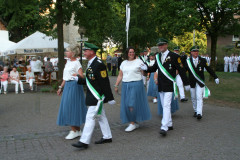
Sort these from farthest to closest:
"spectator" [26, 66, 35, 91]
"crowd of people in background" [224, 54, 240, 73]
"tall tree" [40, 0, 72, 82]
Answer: "crowd of people in background" [224, 54, 240, 73], "spectator" [26, 66, 35, 91], "tall tree" [40, 0, 72, 82]

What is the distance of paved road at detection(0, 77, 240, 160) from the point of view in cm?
501

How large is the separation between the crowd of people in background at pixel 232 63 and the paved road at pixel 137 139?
22416 mm

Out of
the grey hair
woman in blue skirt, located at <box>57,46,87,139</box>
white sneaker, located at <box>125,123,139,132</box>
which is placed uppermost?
the grey hair

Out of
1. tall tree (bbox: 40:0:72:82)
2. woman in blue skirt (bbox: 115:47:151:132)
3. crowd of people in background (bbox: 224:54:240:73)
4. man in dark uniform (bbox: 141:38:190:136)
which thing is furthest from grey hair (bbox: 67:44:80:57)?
crowd of people in background (bbox: 224:54:240:73)

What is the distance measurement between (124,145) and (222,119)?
3.38m

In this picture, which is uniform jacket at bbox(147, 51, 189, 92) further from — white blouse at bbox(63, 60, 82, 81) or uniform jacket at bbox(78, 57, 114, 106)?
white blouse at bbox(63, 60, 82, 81)

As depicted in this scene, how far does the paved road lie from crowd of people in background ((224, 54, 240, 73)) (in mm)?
22416

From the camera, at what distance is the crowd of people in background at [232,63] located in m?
29.6

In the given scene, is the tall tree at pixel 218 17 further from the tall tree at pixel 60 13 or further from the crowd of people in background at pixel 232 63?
the crowd of people in background at pixel 232 63

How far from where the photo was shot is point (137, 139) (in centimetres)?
601

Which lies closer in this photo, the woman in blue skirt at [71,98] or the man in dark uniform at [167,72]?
the woman in blue skirt at [71,98]

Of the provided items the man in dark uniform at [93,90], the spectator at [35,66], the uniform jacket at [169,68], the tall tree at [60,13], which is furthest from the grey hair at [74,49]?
the spectator at [35,66]

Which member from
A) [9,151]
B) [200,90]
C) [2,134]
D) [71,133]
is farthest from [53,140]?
[200,90]

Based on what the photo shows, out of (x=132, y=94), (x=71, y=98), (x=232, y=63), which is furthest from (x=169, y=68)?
(x=232, y=63)
